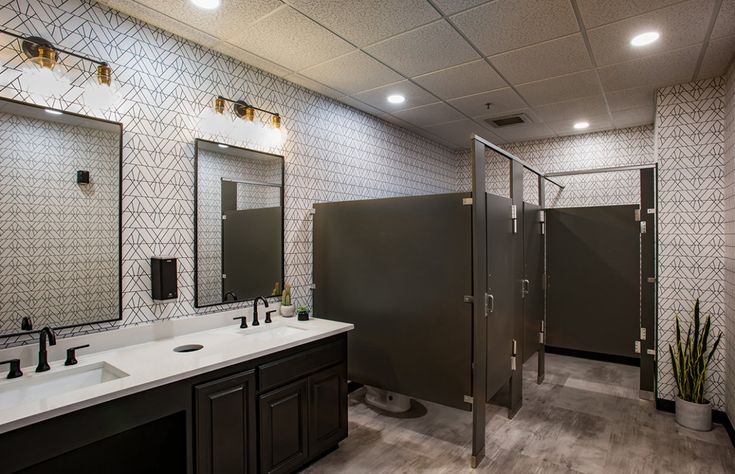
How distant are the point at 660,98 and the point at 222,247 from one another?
12.7 ft

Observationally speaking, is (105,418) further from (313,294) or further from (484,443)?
(484,443)

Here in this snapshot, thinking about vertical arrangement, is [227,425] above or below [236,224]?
below

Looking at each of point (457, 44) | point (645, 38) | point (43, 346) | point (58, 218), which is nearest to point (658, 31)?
point (645, 38)

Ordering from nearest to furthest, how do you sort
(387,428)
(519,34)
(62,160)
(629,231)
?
(62,160), (519,34), (387,428), (629,231)

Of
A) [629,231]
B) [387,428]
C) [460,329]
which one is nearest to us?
[460,329]

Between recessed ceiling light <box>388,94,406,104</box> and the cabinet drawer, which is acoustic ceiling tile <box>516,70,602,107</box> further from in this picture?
the cabinet drawer

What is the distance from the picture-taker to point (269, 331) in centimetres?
275

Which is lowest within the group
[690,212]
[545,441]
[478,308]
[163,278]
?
[545,441]

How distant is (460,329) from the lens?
2.65m

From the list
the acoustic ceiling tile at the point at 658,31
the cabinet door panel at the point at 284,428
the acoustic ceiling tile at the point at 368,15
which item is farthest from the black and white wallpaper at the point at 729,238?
the cabinet door panel at the point at 284,428

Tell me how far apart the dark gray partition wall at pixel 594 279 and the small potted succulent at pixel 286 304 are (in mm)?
3143

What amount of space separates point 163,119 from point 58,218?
32.7 inches

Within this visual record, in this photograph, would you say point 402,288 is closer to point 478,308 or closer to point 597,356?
point 478,308

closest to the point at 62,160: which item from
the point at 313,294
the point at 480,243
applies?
the point at 313,294
